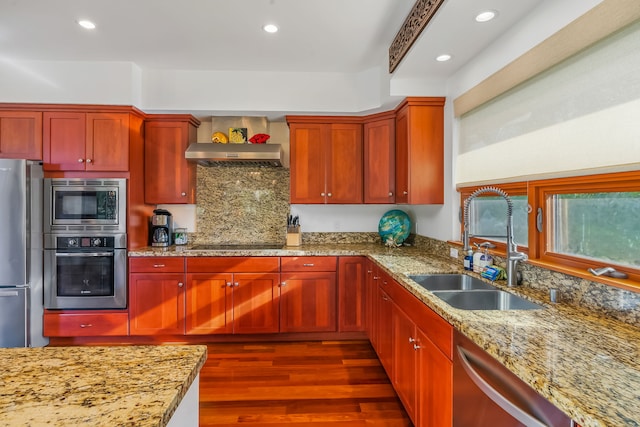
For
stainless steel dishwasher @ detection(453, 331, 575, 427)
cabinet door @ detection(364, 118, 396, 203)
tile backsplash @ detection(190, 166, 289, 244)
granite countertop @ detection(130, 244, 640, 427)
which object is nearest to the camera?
granite countertop @ detection(130, 244, 640, 427)

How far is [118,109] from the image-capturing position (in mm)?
2988

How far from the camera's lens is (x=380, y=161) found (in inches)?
128

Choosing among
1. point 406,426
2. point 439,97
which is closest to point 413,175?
point 439,97

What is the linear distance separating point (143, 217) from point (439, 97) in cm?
309

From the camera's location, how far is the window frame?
4.35ft

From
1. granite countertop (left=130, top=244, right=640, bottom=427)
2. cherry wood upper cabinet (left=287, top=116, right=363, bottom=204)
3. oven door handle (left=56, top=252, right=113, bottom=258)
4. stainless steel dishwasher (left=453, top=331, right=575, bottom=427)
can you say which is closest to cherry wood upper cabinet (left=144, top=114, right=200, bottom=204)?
oven door handle (left=56, top=252, right=113, bottom=258)

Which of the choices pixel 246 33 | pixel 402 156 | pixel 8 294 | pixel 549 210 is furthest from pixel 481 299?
pixel 8 294

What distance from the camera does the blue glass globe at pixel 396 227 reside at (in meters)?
3.35

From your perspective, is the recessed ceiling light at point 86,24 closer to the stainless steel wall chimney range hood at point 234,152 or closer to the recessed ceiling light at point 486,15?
the stainless steel wall chimney range hood at point 234,152

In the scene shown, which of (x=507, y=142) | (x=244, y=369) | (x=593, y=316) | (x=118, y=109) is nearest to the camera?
(x=593, y=316)

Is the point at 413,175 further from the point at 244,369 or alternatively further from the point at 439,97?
the point at 244,369

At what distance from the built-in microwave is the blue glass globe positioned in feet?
8.40

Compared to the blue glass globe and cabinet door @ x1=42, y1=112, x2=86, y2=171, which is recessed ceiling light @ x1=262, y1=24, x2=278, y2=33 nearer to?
cabinet door @ x1=42, y1=112, x2=86, y2=171

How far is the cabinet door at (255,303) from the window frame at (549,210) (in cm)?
195
